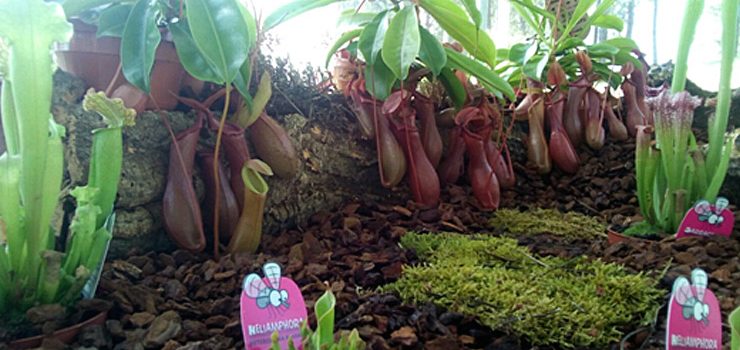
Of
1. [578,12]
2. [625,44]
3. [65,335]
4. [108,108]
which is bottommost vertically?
[65,335]

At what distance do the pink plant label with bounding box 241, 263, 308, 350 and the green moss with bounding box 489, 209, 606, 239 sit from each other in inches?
37.5

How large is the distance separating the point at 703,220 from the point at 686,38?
1.51ft

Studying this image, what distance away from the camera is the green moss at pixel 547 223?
4.66ft

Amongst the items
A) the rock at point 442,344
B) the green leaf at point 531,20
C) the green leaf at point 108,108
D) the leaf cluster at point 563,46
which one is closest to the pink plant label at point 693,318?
the rock at point 442,344

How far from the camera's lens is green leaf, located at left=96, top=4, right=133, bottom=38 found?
0.95 metres

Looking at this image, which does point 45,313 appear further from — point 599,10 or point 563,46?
point 599,10

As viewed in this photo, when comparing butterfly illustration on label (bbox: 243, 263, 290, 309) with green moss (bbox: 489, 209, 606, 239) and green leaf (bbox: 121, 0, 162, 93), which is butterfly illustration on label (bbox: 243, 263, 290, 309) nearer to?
green leaf (bbox: 121, 0, 162, 93)

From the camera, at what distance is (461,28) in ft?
5.32

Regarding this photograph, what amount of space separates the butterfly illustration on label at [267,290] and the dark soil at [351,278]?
0.12 meters

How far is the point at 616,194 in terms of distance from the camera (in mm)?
1761

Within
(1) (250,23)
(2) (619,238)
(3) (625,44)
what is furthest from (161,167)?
(3) (625,44)

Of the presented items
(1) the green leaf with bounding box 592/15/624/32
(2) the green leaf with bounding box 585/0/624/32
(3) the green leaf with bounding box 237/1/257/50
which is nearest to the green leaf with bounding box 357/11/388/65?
(3) the green leaf with bounding box 237/1/257/50

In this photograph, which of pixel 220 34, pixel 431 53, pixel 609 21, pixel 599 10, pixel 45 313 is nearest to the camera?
pixel 45 313

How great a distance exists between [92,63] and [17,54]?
1.37 ft
